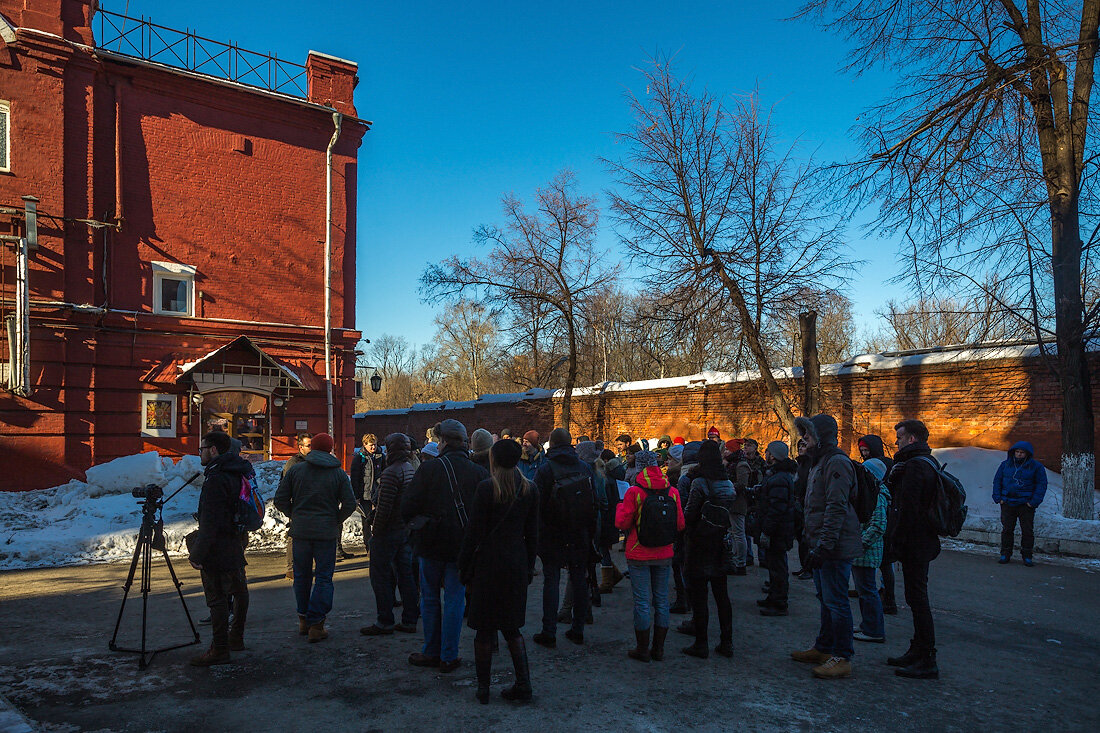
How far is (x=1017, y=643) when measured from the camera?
21.2ft

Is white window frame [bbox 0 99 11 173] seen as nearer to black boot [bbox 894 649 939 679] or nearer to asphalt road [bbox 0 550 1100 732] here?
asphalt road [bbox 0 550 1100 732]

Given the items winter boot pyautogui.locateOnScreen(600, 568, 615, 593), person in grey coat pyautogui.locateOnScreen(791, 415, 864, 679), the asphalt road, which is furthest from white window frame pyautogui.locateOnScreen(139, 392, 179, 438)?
person in grey coat pyautogui.locateOnScreen(791, 415, 864, 679)

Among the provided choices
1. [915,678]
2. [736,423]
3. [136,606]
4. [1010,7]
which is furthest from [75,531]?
[1010,7]

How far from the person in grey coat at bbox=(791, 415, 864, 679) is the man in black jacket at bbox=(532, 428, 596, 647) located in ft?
6.51

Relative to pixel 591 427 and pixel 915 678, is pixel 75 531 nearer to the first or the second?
pixel 915 678

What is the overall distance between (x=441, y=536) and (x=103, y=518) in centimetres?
972

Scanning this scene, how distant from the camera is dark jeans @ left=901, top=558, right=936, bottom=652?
214 inches

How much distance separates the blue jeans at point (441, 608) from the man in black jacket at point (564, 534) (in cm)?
100

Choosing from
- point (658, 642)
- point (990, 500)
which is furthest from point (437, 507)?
point (990, 500)

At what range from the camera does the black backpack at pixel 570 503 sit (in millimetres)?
6461

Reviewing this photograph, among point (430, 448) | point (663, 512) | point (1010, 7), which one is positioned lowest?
point (663, 512)

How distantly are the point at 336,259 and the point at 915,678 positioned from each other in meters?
17.4

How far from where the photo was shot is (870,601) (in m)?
6.28

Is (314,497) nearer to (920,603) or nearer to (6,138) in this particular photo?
(920,603)
